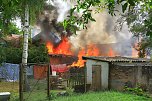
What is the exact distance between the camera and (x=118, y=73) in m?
24.1

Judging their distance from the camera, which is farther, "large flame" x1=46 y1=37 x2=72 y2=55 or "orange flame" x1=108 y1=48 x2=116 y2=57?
"orange flame" x1=108 y1=48 x2=116 y2=57

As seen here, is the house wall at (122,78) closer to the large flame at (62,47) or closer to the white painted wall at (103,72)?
the white painted wall at (103,72)

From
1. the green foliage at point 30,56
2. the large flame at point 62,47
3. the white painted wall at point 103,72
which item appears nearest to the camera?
the white painted wall at point 103,72

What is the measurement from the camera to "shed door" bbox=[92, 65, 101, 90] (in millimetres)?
24547

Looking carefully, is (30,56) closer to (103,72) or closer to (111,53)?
(103,72)

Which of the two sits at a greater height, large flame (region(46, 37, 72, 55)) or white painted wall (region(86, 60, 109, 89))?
large flame (region(46, 37, 72, 55))

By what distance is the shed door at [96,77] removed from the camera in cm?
2455

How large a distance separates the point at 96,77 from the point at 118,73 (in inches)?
74.7

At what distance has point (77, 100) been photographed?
14742 millimetres

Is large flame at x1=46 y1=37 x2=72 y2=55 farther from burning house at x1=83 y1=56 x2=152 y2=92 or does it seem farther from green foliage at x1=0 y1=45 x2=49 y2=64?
burning house at x1=83 y1=56 x2=152 y2=92

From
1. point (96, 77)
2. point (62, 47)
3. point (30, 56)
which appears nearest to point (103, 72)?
point (96, 77)

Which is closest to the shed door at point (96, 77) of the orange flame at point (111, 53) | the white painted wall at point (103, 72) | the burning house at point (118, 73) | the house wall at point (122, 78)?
the burning house at point (118, 73)

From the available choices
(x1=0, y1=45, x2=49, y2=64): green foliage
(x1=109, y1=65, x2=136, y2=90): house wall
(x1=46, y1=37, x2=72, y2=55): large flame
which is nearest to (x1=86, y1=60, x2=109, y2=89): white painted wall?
(x1=109, y1=65, x2=136, y2=90): house wall

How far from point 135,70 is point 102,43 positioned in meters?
20.5
